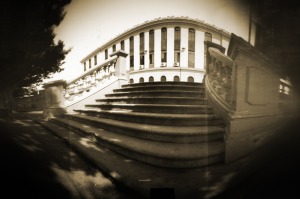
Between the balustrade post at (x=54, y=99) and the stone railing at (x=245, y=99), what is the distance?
559 centimetres

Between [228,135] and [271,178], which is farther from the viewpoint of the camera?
[228,135]

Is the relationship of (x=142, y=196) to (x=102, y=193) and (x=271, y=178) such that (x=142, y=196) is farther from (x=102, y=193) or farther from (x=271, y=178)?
(x=271, y=178)

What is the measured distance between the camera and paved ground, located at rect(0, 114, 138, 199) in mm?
1722

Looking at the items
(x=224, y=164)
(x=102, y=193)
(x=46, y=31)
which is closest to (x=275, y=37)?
(x=224, y=164)

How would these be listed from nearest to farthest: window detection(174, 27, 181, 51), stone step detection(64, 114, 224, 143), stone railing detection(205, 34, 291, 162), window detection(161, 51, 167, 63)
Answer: stone railing detection(205, 34, 291, 162)
stone step detection(64, 114, 224, 143)
window detection(174, 27, 181, 51)
window detection(161, 51, 167, 63)

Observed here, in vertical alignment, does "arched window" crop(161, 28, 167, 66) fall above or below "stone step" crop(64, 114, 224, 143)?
above

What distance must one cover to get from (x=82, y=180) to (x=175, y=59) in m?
17.9

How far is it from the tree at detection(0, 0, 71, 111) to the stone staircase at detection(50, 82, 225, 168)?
178 cm

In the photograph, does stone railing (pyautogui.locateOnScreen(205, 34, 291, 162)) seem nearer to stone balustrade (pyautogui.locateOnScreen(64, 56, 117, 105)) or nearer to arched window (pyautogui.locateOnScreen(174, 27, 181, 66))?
stone balustrade (pyautogui.locateOnScreen(64, 56, 117, 105))

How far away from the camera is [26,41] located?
10.2 feet

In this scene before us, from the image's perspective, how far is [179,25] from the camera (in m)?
13.8

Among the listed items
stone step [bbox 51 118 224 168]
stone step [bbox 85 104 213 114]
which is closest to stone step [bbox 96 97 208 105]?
stone step [bbox 85 104 213 114]

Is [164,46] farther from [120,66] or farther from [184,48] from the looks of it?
[120,66]

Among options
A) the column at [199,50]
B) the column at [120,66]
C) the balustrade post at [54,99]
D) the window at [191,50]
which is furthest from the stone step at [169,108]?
the window at [191,50]
